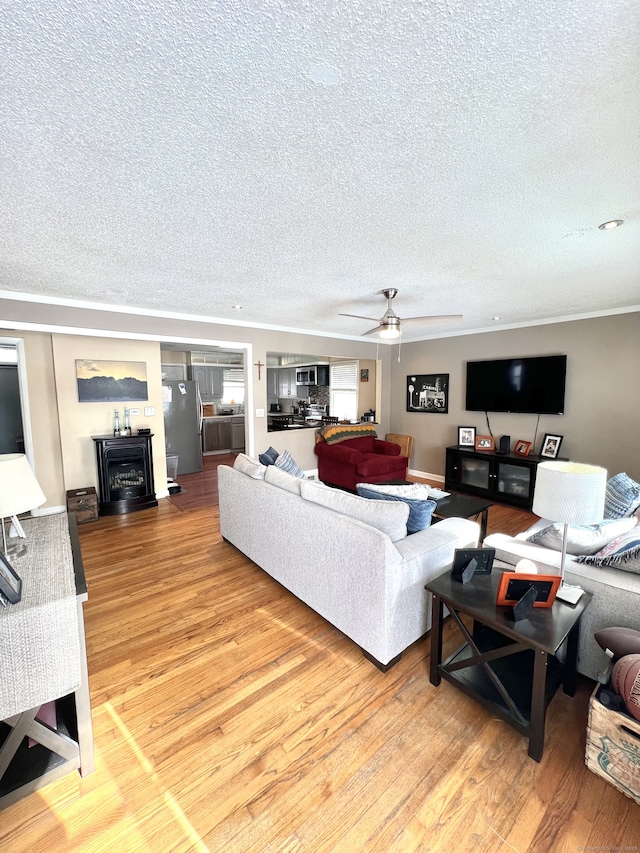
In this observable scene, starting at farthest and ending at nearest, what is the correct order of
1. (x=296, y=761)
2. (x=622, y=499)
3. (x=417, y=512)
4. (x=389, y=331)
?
(x=389, y=331), (x=622, y=499), (x=417, y=512), (x=296, y=761)

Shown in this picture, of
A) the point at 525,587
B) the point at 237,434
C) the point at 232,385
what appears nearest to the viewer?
the point at 525,587

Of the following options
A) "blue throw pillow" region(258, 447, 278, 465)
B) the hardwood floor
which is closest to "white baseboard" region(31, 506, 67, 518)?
the hardwood floor

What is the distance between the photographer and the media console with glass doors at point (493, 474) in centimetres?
455

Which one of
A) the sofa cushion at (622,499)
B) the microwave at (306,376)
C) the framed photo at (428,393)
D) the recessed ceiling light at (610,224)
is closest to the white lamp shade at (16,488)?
the recessed ceiling light at (610,224)

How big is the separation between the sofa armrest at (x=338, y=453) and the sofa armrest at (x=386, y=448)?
0.51 meters

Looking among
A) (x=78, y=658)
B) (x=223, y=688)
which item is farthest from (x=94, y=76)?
(x=223, y=688)

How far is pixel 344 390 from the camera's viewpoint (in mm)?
7312

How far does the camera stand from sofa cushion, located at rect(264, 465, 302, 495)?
2.51 metres

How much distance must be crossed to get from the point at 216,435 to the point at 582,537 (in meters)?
6.82

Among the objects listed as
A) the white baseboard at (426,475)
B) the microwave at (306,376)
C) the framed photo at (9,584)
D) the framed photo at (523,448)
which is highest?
Answer: the microwave at (306,376)

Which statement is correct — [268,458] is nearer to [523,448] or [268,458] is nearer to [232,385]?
[523,448]

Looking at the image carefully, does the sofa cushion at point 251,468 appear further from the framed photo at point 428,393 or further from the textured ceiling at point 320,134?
the framed photo at point 428,393

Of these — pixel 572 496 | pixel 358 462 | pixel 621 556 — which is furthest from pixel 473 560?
pixel 358 462

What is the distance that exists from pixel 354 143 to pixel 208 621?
275cm
